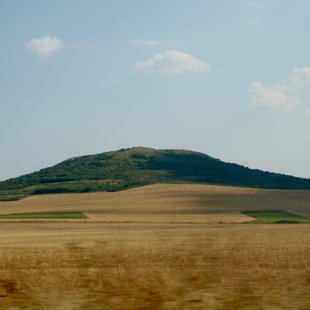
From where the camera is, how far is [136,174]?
472ft

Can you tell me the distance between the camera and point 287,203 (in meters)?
86.2

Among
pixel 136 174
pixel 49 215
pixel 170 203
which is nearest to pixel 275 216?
pixel 170 203

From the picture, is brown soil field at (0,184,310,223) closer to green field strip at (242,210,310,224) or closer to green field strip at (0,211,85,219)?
green field strip at (0,211,85,219)

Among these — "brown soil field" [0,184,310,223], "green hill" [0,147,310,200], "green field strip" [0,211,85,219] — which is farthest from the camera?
"green hill" [0,147,310,200]

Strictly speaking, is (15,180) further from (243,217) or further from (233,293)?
(233,293)

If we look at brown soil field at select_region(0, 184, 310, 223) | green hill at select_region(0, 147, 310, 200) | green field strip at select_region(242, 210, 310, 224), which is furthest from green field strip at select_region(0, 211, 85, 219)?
green hill at select_region(0, 147, 310, 200)

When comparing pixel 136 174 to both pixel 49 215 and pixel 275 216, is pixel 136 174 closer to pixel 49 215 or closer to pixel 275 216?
pixel 49 215

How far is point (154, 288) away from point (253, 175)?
487ft

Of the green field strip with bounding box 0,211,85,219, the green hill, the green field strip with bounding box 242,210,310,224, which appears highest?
the green hill

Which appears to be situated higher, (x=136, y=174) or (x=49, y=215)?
(x=136, y=174)

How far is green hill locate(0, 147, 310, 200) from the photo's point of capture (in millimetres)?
120938

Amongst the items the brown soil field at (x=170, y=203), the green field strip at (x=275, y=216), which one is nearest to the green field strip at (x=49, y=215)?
the brown soil field at (x=170, y=203)

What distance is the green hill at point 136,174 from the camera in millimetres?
120938

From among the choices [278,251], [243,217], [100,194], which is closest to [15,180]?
Answer: [100,194]
